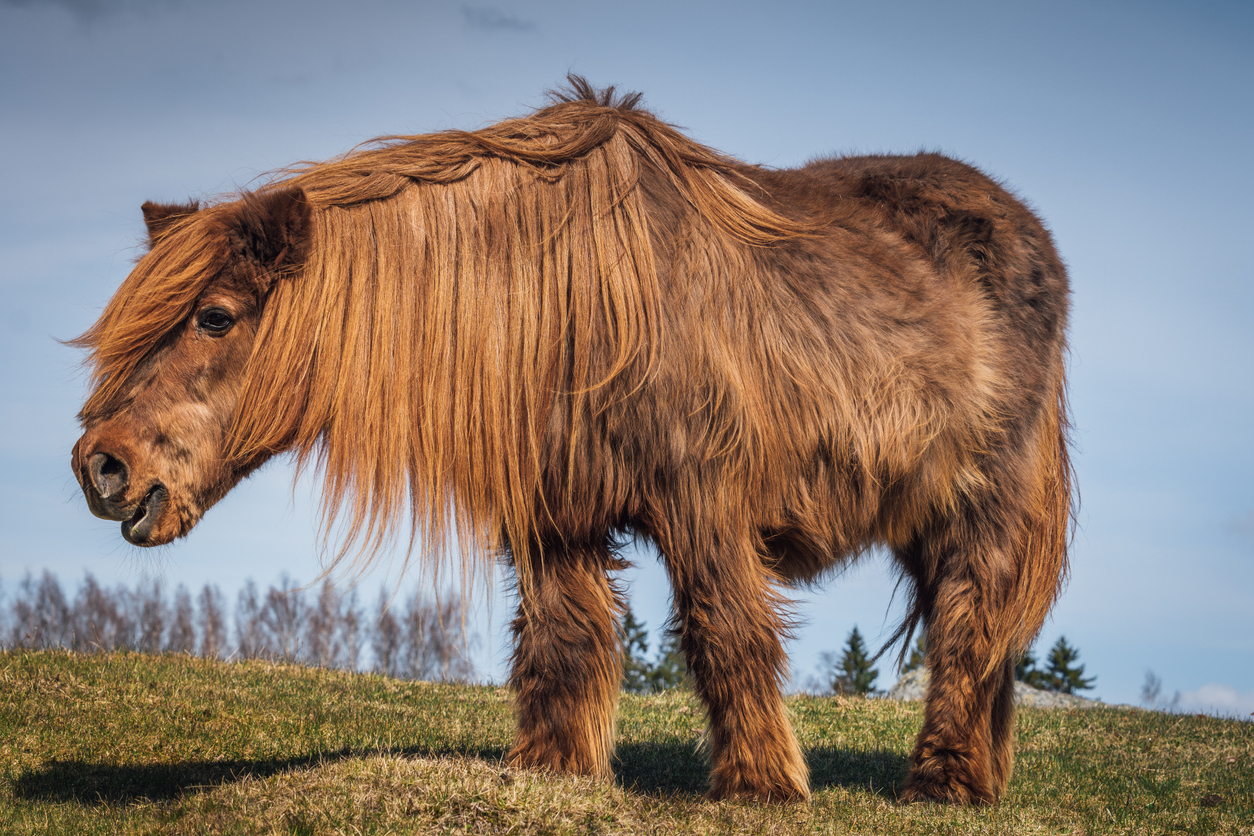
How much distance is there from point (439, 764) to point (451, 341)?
184cm

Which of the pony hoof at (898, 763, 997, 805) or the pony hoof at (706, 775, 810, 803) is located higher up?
the pony hoof at (706, 775, 810, 803)

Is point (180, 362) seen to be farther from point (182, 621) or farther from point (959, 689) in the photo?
point (182, 621)

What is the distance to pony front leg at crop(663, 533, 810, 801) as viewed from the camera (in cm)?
432

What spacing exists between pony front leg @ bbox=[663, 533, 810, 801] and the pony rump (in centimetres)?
68

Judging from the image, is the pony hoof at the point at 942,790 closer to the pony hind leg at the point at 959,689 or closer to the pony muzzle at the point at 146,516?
the pony hind leg at the point at 959,689

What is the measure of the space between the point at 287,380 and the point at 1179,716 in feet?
32.3

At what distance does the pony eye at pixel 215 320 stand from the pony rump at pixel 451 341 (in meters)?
0.15

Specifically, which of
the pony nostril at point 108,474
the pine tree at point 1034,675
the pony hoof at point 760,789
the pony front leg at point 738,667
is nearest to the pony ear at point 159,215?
the pony nostril at point 108,474

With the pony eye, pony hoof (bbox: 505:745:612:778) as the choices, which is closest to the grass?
pony hoof (bbox: 505:745:612:778)

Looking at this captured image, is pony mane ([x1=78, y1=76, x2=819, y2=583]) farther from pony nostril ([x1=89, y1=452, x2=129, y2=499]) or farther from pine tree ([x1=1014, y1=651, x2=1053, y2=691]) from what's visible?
pine tree ([x1=1014, y1=651, x2=1053, y2=691])

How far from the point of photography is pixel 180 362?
400cm

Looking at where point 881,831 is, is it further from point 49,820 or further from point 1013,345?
point 49,820

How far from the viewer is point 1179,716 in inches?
404

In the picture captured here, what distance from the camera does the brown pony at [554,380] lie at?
4043 mm
